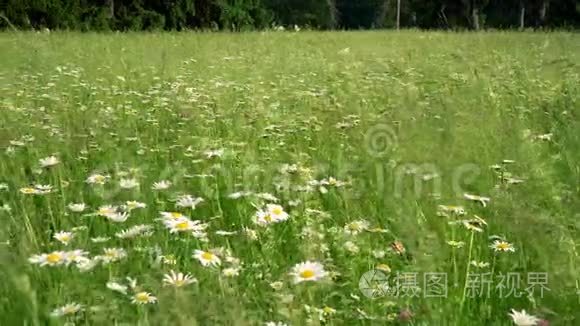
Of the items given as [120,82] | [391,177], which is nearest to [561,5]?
[120,82]

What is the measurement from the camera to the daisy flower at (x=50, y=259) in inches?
57.5

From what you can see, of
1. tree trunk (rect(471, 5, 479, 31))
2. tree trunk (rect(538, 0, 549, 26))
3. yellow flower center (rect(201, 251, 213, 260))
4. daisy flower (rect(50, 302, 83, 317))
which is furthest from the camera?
tree trunk (rect(538, 0, 549, 26))

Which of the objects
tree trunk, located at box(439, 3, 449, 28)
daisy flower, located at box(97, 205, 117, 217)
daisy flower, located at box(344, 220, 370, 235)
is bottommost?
daisy flower, located at box(344, 220, 370, 235)

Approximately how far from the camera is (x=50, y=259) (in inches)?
58.7

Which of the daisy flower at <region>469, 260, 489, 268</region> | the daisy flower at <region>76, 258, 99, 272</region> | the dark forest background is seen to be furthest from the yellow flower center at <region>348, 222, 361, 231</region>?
the dark forest background

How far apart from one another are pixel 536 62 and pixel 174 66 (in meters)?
4.03

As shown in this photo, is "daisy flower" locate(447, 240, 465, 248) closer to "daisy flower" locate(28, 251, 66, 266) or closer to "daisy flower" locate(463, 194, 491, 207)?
"daisy flower" locate(463, 194, 491, 207)

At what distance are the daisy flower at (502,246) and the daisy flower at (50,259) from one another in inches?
46.3

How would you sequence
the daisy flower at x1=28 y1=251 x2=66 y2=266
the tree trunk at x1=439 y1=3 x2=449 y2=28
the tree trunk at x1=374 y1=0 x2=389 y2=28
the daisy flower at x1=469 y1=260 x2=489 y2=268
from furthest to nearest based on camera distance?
the tree trunk at x1=374 y1=0 x2=389 y2=28 < the tree trunk at x1=439 y1=3 x2=449 y2=28 < the daisy flower at x1=469 y1=260 x2=489 y2=268 < the daisy flower at x1=28 y1=251 x2=66 y2=266

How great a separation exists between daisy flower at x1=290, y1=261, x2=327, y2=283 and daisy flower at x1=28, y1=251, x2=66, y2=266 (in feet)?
1.71

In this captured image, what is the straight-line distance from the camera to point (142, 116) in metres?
4.11

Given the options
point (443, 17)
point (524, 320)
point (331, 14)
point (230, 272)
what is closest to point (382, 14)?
point (331, 14)

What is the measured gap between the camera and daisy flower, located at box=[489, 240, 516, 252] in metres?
1.88

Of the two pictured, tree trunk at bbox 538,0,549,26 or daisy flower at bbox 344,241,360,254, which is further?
tree trunk at bbox 538,0,549,26
